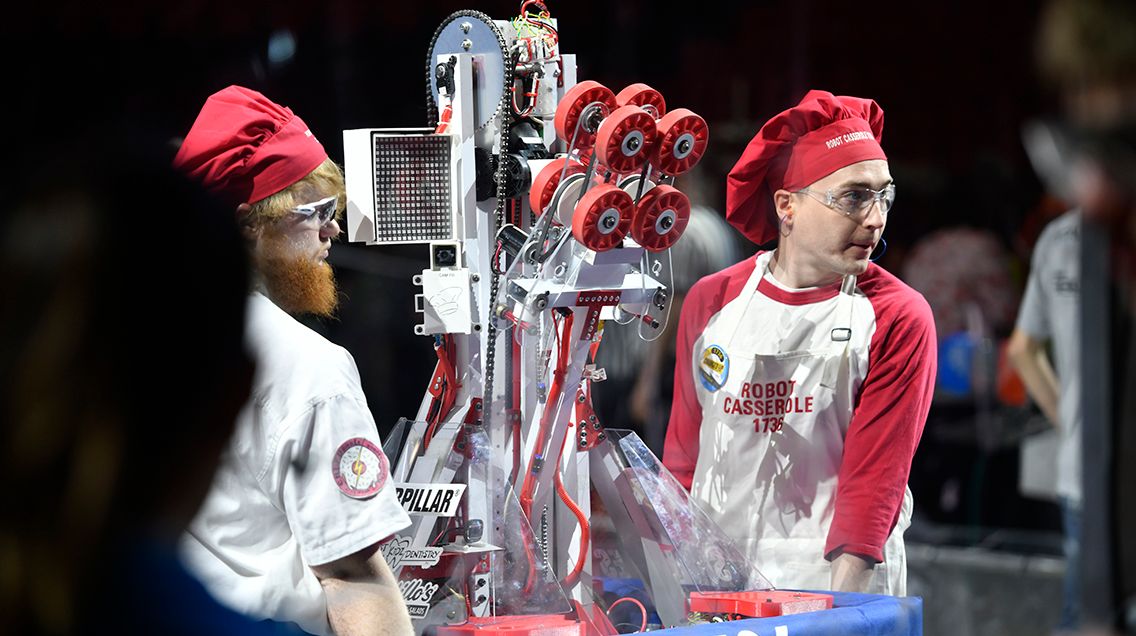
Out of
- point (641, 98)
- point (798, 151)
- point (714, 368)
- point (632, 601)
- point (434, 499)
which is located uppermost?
point (641, 98)

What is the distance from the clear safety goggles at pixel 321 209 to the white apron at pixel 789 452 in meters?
1.03

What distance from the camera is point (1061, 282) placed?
13.7 feet

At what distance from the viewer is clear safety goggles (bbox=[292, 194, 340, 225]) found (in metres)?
2.78

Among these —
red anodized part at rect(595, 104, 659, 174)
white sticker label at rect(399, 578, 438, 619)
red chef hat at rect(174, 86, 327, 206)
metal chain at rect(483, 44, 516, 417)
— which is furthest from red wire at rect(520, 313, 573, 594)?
red chef hat at rect(174, 86, 327, 206)

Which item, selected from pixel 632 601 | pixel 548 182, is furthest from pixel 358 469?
pixel 632 601

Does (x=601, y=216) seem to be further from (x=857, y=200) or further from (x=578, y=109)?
(x=857, y=200)

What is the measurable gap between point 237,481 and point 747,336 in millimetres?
1376

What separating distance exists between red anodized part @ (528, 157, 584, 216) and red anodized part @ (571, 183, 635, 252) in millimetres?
101

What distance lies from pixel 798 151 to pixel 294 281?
3.88 feet

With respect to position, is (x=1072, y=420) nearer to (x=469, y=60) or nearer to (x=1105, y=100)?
(x=469, y=60)

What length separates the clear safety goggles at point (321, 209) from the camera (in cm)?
278

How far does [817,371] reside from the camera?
10.8 ft

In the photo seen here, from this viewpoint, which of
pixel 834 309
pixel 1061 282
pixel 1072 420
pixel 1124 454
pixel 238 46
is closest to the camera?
pixel 1124 454

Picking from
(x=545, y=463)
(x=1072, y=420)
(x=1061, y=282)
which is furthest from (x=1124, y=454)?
(x=1061, y=282)
